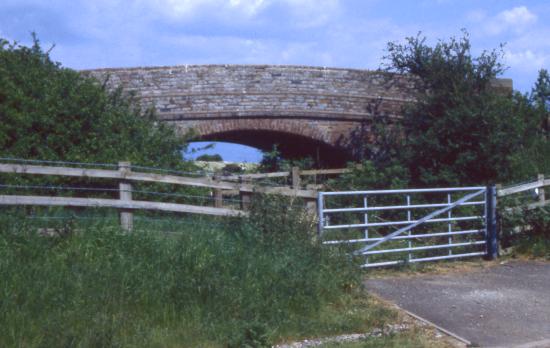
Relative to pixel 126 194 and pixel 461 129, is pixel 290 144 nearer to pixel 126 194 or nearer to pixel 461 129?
pixel 461 129

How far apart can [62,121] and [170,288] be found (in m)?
7.79

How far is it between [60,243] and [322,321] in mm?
3164

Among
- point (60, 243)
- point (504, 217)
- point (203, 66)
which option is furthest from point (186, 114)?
point (60, 243)

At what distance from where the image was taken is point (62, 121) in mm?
15031

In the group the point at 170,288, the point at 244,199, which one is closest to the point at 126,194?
the point at 244,199

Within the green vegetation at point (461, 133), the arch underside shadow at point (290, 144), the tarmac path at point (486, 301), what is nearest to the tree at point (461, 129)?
the green vegetation at point (461, 133)

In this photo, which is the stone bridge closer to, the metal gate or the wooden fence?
Answer: the metal gate

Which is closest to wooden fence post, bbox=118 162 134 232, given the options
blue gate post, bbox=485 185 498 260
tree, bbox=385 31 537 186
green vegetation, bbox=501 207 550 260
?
blue gate post, bbox=485 185 498 260

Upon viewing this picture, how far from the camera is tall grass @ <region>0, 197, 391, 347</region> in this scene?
7.31 metres

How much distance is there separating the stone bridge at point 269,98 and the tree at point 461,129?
2220 mm

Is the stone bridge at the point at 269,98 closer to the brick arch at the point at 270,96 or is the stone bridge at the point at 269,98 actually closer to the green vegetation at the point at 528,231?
the brick arch at the point at 270,96

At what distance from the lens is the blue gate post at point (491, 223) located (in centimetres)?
1358

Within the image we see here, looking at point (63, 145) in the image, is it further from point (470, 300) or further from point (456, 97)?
point (456, 97)

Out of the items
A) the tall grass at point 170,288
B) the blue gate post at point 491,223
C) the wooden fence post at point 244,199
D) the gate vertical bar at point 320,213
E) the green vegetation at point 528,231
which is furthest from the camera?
the green vegetation at point 528,231
